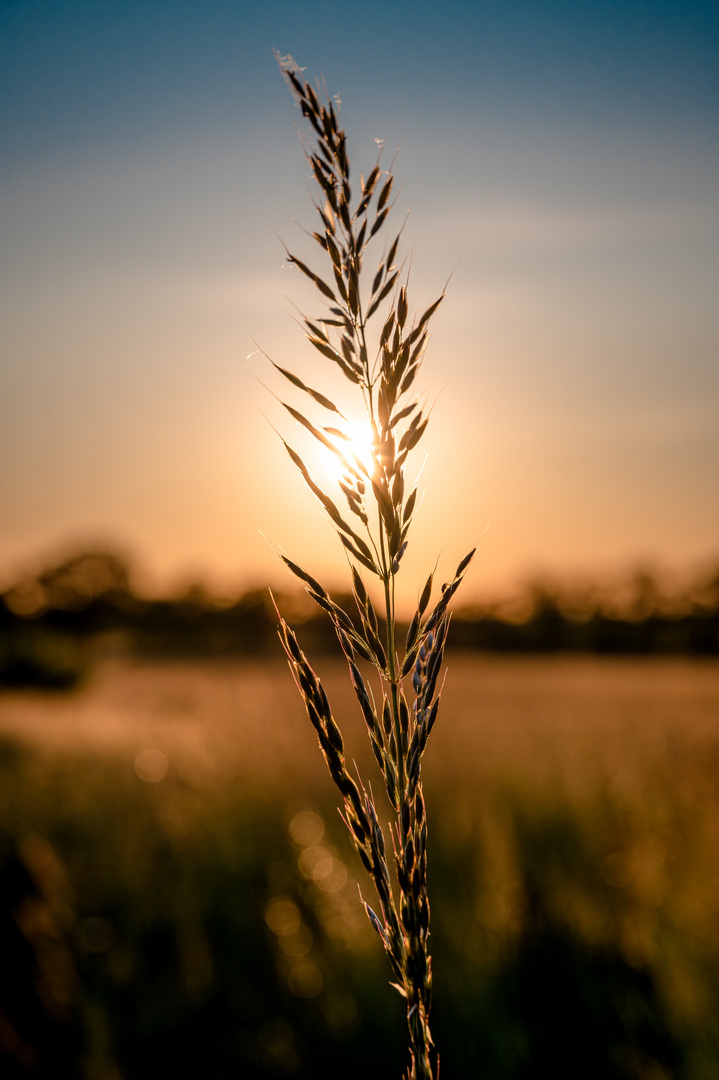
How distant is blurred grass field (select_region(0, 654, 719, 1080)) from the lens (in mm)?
2740

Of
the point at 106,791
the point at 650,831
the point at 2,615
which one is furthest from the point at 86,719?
the point at 2,615

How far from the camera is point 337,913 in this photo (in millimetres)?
3553

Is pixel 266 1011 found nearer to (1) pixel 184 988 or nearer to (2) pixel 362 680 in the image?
(1) pixel 184 988

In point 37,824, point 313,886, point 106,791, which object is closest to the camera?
point 313,886

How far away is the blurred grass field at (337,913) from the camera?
2.74 meters

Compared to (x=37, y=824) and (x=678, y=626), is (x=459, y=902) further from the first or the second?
(x=678, y=626)

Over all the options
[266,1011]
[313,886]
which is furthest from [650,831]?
[266,1011]

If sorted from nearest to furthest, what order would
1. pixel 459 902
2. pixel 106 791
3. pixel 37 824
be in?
pixel 459 902 < pixel 37 824 < pixel 106 791

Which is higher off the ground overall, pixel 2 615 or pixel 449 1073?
pixel 2 615

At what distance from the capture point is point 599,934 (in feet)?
10.4

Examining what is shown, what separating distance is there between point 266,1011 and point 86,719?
940cm

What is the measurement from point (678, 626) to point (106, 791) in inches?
722

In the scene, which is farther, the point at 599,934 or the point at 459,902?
the point at 459,902

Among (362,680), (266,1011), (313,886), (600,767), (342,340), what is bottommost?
(266,1011)
